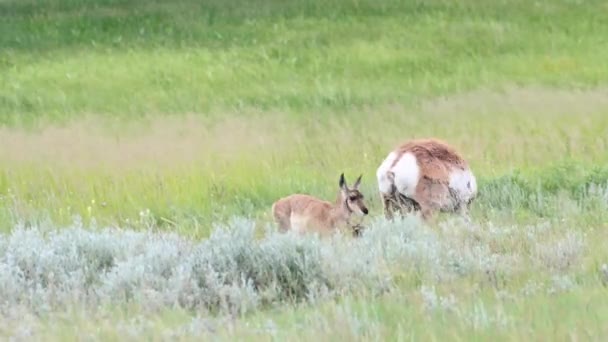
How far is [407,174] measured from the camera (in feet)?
29.0

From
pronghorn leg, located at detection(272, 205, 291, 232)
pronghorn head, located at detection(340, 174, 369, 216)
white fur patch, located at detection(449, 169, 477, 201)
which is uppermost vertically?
white fur patch, located at detection(449, 169, 477, 201)

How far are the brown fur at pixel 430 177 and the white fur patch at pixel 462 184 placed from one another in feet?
0.14

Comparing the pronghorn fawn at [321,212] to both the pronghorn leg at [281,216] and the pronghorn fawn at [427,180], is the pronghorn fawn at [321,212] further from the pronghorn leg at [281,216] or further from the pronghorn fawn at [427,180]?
the pronghorn fawn at [427,180]

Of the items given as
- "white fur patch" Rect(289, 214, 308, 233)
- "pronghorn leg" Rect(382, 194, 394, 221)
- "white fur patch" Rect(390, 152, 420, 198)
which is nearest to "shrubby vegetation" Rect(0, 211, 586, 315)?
"white fur patch" Rect(390, 152, 420, 198)

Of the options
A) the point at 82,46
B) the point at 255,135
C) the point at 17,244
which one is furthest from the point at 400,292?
the point at 82,46

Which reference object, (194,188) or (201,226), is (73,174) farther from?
(201,226)

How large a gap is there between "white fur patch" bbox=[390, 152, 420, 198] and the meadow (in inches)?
16.4

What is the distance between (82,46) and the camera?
76.2 feet

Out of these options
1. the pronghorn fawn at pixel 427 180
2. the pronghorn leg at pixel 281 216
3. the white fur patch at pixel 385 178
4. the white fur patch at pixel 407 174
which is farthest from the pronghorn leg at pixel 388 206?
the pronghorn leg at pixel 281 216

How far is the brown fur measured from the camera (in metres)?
8.87

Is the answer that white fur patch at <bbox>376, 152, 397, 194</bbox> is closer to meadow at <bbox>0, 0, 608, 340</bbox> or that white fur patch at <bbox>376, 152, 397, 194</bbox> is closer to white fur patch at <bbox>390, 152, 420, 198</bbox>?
white fur patch at <bbox>390, 152, 420, 198</bbox>

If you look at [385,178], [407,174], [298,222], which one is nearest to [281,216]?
[298,222]

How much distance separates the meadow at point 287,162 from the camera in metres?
5.96

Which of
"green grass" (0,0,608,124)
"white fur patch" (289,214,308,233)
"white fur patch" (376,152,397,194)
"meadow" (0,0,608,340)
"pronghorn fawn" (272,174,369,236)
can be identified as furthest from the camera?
"green grass" (0,0,608,124)
